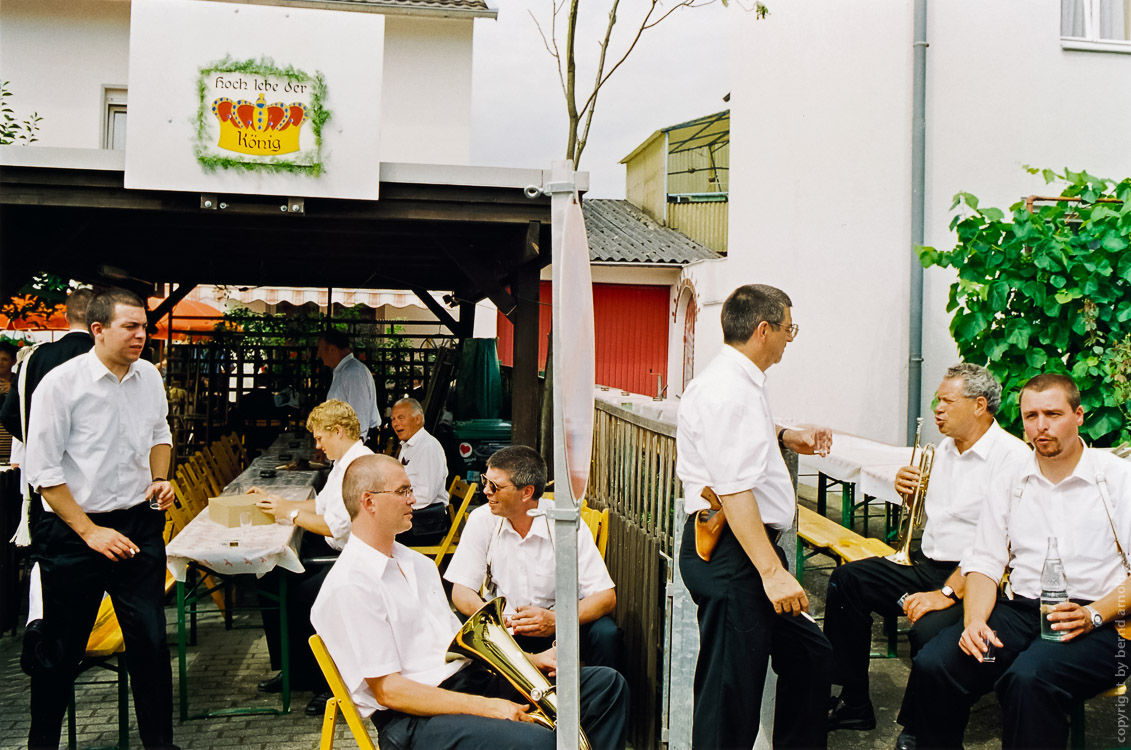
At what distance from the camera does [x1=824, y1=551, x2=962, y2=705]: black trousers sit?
4223mm

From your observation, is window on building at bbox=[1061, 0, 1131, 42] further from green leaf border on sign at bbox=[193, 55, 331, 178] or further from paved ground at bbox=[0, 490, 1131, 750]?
green leaf border on sign at bbox=[193, 55, 331, 178]

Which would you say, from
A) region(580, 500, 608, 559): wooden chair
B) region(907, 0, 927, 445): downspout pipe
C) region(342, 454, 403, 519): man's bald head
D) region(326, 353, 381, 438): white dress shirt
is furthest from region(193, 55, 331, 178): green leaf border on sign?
region(907, 0, 927, 445): downspout pipe

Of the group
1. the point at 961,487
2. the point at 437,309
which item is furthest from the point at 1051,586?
the point at 437,309

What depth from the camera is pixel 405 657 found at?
2902mm

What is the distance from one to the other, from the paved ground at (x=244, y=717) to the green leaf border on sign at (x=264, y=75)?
2.92 metres

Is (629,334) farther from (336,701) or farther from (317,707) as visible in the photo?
(336,701)

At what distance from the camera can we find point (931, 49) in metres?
9.21

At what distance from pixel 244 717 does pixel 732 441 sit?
9.90 ft

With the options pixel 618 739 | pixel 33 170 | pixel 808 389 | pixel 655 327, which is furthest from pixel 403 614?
pixel 655 327

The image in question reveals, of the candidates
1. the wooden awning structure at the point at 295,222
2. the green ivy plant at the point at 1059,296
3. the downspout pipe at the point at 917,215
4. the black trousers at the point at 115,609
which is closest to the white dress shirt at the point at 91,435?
the black trousers at the point at 115,609

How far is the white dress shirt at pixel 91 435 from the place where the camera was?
358cm

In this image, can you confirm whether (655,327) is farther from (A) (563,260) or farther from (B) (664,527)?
(A) (563,260)

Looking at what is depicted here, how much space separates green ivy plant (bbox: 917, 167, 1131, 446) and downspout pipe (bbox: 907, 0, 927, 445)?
2531 millimetres

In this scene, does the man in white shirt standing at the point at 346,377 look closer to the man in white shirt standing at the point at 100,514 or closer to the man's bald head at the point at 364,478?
the man in white shirt standing at the point at 100,514
